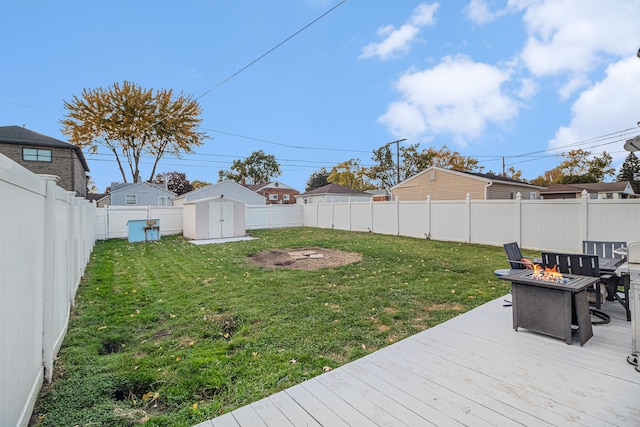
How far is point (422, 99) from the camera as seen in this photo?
18359 millimetres

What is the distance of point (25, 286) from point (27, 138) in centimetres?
2641

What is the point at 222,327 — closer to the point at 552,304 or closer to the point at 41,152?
the point at 552,304

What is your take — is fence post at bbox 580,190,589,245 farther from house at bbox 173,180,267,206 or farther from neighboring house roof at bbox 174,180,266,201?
neighboring house roof at bbox 174,180,266,201

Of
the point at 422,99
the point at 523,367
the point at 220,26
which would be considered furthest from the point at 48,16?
the point at 422,99

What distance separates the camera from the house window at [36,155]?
20717 millimetres

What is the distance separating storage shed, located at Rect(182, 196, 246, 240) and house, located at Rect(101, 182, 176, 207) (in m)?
12.6

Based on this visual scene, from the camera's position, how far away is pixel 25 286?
6.54 feet

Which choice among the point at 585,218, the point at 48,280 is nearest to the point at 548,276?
the point at 48,280

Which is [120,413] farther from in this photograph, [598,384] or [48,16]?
[48,16]

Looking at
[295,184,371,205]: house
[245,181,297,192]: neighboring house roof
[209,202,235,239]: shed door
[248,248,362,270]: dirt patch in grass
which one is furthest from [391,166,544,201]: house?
[245,181,297,192]: neighboring house roof

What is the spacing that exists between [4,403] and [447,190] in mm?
19205

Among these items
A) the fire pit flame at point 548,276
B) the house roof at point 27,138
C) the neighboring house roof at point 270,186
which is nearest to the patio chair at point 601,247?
the fire pit flame at point 548,276

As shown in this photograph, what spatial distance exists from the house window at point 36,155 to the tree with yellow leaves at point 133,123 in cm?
239

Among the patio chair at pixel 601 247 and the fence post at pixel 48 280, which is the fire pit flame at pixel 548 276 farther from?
the fence post at pixel 48 280
